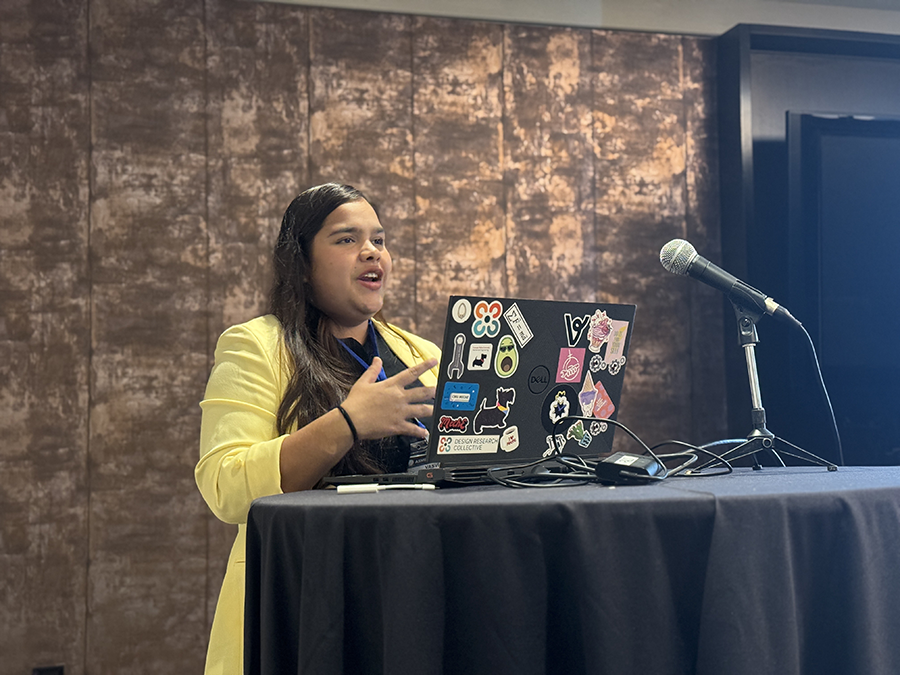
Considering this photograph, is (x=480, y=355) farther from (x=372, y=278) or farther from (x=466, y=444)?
(x=372, y=278)

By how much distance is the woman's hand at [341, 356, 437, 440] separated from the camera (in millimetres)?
1378

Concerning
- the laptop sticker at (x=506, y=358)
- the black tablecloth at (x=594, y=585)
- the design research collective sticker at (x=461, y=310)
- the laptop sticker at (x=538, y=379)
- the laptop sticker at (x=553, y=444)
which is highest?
the design research collective sticker at (x=461, y=310)

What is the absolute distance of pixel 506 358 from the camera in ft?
4.25

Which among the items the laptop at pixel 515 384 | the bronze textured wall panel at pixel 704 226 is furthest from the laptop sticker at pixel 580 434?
the bronze textured wall panel at pixel 704 226

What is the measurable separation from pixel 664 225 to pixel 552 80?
0.75 meters

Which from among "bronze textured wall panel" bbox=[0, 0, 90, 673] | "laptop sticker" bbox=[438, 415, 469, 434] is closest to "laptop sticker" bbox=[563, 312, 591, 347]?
"laptop sticker" bbox=[438, 415, 469, 434]

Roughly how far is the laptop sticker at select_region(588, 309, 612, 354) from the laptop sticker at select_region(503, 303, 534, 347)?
141 mm

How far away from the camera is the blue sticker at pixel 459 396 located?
1.25 m

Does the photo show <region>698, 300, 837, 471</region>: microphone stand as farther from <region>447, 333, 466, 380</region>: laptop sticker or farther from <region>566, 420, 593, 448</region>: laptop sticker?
<region>447, 333, 466, 380</region>: laptop sticker

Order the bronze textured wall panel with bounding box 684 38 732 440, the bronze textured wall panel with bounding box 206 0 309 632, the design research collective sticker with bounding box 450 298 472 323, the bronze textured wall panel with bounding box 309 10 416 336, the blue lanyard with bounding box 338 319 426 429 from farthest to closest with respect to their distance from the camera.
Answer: the bronze textured wall panel with bounding box 684 38 732 440, the bronze textured wall panel with bounding box 309 10 416 336, the bronze textured wall panel with bounding box 206 0 309 632, the blue lanyard with bounding box 338 319 426 429, the design research collective sticker with bounding box 450 298 472 323

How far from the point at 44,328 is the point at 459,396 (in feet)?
6.78

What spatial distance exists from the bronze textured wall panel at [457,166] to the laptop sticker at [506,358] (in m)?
1.76

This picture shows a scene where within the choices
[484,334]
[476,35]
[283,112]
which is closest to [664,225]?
[476,35]

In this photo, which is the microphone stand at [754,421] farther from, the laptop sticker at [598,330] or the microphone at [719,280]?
the laptop sticker at [598,330]
